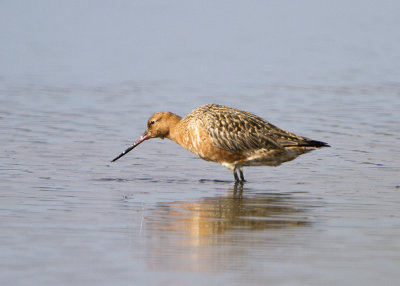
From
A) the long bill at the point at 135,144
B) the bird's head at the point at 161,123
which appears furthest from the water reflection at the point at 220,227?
the long bill at the point at 135,144

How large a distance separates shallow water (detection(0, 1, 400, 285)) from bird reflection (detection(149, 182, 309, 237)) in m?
0.02

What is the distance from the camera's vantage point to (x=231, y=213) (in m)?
9.48

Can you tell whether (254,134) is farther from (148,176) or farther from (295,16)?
(295,16)

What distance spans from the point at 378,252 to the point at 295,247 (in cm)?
71

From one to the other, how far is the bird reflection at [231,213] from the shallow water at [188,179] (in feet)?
0.07

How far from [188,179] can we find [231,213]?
93.0 inches

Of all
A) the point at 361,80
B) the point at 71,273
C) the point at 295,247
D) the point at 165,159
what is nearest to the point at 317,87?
the point at 361,80

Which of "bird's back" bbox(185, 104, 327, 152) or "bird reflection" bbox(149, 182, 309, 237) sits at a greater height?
"bird's back" bbox(185, 104, 327, 152)

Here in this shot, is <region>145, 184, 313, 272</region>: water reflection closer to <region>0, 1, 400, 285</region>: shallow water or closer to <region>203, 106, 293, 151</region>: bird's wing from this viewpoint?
<region>0, 1, 400, 285</region>: shallow water

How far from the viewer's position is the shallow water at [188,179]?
713cm

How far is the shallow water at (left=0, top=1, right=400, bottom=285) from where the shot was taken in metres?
7.13

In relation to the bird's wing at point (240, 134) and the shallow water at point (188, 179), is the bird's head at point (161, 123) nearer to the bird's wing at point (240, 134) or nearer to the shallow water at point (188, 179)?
the shallow water at point (188, 179)

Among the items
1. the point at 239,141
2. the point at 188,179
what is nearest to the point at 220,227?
the point at 188,179

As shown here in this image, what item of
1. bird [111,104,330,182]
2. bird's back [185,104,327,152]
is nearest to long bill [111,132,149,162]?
bird [111,104,330,182]
